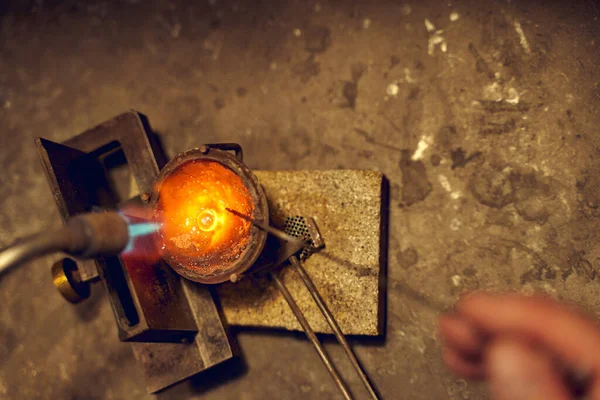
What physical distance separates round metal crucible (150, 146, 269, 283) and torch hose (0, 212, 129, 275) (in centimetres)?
48

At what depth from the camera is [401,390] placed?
6.34 ft

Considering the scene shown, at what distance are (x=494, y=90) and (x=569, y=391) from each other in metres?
1.53

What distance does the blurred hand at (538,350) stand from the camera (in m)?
0.70

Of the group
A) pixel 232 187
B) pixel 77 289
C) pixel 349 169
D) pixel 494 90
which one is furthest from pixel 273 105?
pixel 77 289

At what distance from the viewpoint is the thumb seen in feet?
2.28

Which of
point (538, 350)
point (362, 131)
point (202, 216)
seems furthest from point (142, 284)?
point (538, 350)

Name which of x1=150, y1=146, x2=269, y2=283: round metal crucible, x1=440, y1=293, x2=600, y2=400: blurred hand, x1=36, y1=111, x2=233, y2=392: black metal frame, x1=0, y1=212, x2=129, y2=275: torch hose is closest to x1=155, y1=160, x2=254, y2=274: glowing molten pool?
x1=150, y1=146, x2=269, y2=283: round metal crucible

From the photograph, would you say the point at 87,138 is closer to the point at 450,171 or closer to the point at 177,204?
the point at 177,204

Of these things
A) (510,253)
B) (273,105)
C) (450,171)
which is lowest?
(510,253)

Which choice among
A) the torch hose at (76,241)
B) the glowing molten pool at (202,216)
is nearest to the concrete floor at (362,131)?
the glowing molten pool at (202,216)

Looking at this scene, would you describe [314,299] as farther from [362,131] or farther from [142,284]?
[362,131]

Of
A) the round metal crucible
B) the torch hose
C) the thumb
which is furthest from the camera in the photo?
the round metal crucible

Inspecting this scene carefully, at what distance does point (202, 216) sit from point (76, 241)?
663mm

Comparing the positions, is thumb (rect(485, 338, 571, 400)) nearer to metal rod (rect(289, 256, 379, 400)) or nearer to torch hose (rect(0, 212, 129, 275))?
torch hose (rect(0, 212, 129, 275))
